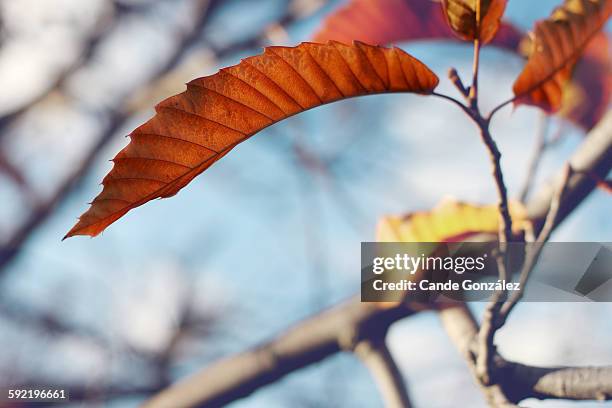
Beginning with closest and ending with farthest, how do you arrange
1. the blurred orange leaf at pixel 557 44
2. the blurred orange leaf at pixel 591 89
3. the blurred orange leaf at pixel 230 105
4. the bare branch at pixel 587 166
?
the blurred orange leaf at pixel 230 105, the blurred orange leaf at pixel 557 44, the bare branch at pixel 587 166, the blurred orange leaf at pixel 591 89

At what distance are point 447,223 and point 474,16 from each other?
232 millimetres

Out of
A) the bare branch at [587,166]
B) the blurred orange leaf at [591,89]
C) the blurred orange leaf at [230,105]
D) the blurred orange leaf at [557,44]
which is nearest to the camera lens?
the blurred orange leaf at [230,105]

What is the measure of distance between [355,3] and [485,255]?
0.27 m

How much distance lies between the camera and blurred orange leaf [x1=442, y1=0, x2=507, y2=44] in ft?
0.92

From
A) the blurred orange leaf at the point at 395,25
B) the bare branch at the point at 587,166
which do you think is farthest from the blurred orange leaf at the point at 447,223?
the blurred orange leaf at the point at 395,25

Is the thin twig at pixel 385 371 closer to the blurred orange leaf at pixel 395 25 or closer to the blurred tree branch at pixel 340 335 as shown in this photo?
the blurred tree branch at pixel 340 335

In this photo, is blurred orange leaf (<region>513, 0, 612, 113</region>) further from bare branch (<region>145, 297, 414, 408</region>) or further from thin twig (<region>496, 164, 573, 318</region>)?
bare branch (<region>145, 297, 414, 408</region>)

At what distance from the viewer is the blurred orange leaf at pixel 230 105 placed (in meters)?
0.23

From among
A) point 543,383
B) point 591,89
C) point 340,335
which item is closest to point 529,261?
point 543,383

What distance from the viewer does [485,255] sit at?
0.45 metres

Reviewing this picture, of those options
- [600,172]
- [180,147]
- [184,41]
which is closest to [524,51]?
[600,172]

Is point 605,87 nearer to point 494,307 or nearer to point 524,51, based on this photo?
point 524,51

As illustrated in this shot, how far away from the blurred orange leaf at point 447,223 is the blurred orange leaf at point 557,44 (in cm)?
13

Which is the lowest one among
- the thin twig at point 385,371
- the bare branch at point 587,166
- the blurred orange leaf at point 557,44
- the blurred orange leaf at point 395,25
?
the thin twig at point 385,371
